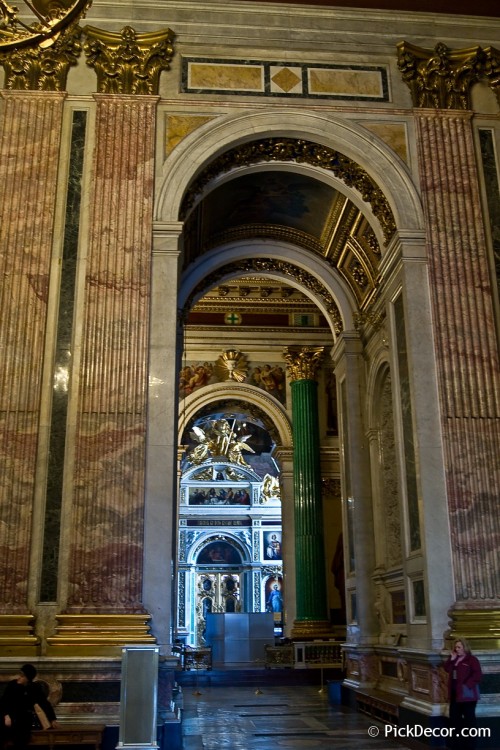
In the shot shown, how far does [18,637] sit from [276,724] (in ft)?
11.7

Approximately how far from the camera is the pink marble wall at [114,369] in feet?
25.9

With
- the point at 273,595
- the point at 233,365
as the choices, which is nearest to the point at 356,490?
the point at 233,365

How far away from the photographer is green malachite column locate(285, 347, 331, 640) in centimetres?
1595

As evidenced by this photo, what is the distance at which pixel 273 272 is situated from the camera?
45.6 feet

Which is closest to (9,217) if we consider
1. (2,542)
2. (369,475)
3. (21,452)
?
(21,452)

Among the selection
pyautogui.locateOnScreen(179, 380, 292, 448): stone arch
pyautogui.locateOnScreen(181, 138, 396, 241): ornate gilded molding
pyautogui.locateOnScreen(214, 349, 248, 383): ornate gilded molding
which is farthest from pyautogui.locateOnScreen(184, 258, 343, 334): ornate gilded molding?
pyautogui.locateOnScreen(179, 380, 292, 448): stone arch

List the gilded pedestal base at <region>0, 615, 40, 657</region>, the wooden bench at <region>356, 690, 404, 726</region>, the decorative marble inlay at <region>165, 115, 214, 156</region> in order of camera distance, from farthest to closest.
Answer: the decorative marble inlay at <region>165, 115, 214, 156</region> → the wooden bench at <region>356, 690, 404, 726</region> → the gilded pedestal base at <region>0, 615, 40, 657</region>

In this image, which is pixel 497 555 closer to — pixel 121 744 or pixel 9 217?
pixel 121 744

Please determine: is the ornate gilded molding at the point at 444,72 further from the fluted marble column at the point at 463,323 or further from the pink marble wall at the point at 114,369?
the pink marble wall at the point at 114,369

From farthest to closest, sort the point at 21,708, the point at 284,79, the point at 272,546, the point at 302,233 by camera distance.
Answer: the point at 272,546 < the point at 302,233 < the point at 284,79 < the point at 21,708

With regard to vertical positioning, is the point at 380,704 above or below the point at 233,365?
below

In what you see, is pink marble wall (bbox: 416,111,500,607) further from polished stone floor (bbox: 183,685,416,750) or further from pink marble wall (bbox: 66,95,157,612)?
pink marble wall (bbox: 66,95,157,612)

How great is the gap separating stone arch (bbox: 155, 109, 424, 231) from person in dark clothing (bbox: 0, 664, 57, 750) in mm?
5092

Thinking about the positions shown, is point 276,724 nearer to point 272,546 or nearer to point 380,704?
point 380,704
